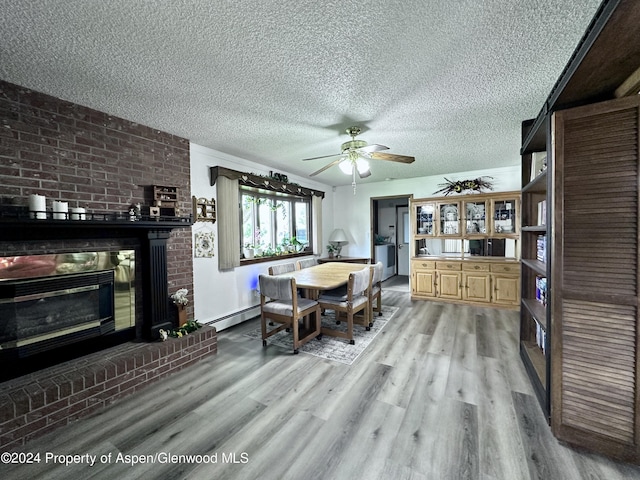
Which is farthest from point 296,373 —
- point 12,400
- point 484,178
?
point 484,178

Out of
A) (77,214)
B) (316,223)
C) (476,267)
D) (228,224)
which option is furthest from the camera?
(316,223)

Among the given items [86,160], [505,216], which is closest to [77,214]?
[86,160]

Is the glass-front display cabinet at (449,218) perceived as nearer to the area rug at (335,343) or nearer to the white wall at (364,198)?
the white wall at (364,198)

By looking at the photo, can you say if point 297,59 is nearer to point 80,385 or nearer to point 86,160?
point 86,160

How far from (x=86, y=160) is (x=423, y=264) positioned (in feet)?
15.6

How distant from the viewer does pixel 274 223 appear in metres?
4.77

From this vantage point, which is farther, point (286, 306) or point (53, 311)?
point (286, 306)

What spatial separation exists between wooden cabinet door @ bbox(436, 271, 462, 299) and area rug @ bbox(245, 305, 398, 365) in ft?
4.77

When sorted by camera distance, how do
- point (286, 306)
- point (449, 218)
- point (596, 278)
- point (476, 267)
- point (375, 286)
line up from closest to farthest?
point (596, 278), point (286, 306), point (375, 286), point (476, 267), point (449, 218)

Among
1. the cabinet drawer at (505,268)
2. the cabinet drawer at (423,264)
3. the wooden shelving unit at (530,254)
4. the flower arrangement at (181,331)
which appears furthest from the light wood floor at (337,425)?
the cabinet drawer at (423,264)

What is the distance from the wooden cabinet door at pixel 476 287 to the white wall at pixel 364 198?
65.1 inches

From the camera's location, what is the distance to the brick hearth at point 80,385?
1666mm

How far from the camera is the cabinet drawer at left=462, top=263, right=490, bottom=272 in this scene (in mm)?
4289

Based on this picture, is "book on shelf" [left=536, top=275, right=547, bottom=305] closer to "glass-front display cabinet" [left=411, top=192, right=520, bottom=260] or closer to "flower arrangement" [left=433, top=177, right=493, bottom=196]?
"glass-front display cabinet" [left=411, top=192, right=520, bottom=260]
